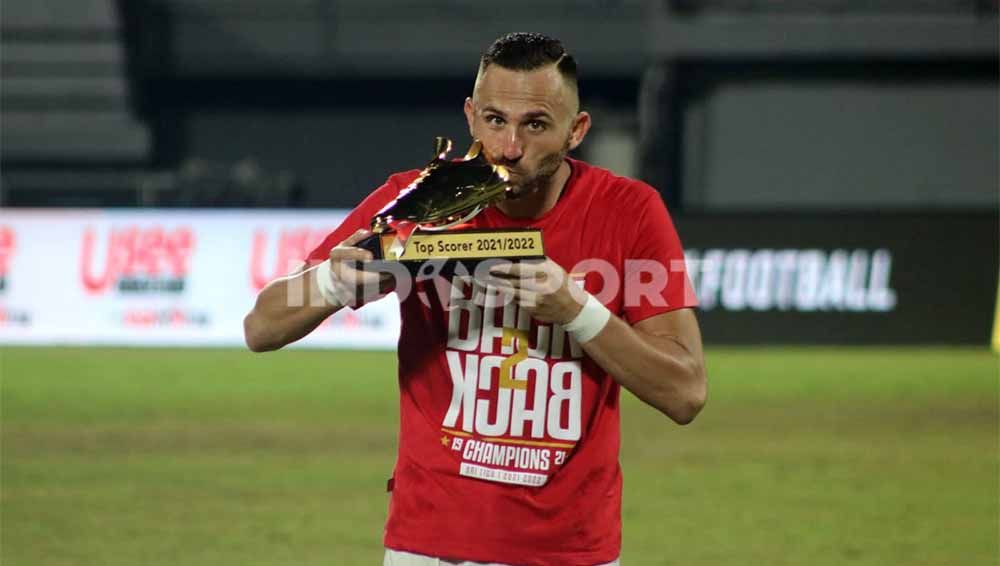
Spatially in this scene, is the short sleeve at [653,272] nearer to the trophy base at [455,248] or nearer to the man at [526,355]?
the man at [526,355]

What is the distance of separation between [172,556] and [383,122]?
18.5 m

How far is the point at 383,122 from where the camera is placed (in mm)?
24766

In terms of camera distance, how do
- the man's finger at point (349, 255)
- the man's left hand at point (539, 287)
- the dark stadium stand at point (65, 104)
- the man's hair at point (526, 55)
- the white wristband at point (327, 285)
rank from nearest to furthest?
the man's left hand at point (539, 287)
the man's finger at point (349, 255)
the white wristband at point (327, 285)
the man's hair at point (526, 55)
the dark stadium stand at point (65, 104)

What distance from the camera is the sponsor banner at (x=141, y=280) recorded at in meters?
16.0

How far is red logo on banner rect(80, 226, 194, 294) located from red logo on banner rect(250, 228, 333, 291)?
74 centimetres

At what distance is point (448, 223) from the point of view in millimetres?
2842

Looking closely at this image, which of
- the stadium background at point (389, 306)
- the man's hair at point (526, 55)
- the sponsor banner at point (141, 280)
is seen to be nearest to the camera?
the man's hair at point (526, 55)

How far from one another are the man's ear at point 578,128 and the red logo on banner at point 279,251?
12.9 meters

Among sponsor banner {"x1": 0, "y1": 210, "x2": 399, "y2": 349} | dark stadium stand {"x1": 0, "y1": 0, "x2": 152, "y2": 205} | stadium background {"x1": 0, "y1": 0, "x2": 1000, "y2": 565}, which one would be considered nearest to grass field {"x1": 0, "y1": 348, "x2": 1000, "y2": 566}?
stadium background {"x1": 0, "y1": 0, "x2": 1000, "y2": 565}

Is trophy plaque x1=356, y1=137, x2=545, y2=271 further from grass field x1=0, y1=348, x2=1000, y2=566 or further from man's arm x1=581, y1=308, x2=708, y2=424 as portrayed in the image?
grass field x1=0, y1=348, x2=1000, y2=566

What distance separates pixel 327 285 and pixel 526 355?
19.3 inches

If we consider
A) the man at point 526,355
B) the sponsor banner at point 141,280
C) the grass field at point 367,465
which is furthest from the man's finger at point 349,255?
the sponsor banner at point 141,280

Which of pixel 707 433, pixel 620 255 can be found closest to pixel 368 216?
pixel 620 255

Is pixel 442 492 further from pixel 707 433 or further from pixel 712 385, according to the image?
pixel 712 385
